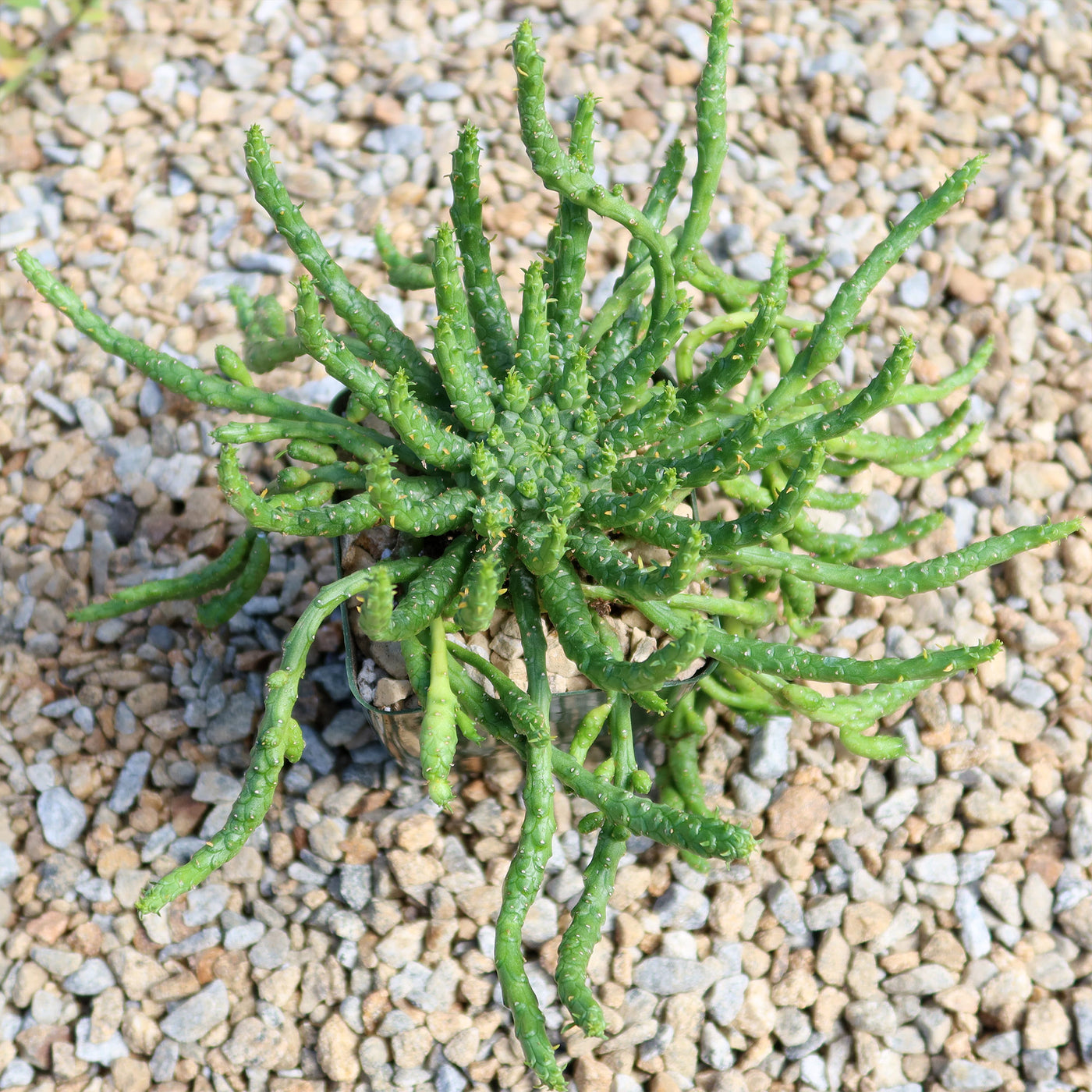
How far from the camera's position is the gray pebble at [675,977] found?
6.92 ft

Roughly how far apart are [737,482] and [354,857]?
0.98m

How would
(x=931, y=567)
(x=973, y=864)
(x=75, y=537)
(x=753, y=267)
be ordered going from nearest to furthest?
(x=931, y=567)
(x=973, y=864)
(x=75, y=537)
(x=753, y=267)

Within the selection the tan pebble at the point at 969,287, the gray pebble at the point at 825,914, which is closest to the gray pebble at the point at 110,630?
the gray pebble at the point at 825,914

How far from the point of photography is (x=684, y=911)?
2.18 metres

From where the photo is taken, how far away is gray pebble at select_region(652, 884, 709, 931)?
7.14 feet

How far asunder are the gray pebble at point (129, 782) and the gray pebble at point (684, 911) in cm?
102

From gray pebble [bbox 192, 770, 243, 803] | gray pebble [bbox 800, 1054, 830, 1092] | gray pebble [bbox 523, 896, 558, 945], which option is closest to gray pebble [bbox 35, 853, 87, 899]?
gray pebble [bbox 192, 770, 243, 803]

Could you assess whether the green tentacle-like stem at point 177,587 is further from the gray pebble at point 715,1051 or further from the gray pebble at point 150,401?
the gray pebble at point 715,1051

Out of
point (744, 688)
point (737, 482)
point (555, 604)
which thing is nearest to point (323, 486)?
point (555, 604)

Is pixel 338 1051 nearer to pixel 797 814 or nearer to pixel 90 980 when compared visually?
pixel 90 980

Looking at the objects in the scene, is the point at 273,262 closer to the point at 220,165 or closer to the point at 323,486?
the point at 220,165

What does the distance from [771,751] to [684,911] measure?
1.13 feet

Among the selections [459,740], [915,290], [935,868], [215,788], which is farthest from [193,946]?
[915,290]

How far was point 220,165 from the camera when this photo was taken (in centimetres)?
303
